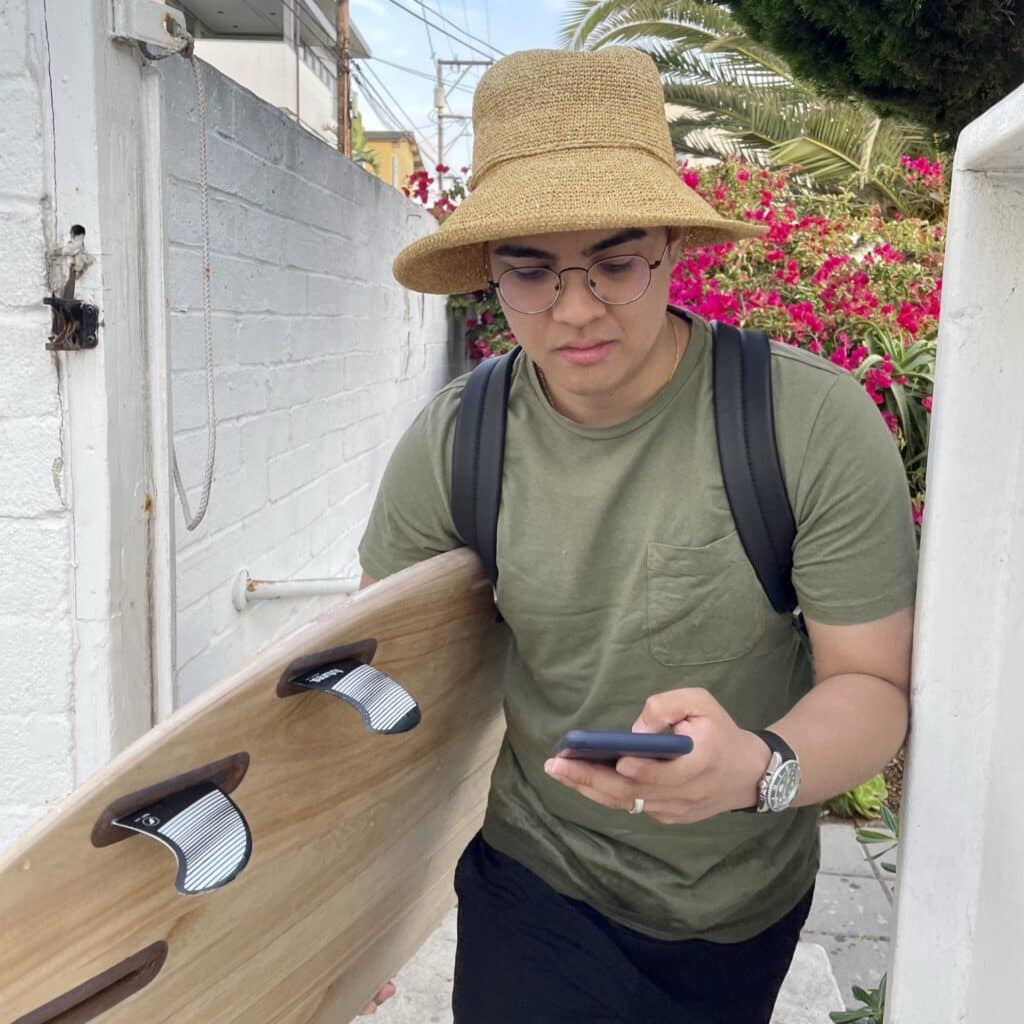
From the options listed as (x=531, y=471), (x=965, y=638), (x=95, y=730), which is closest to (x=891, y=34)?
(x=531, y=471)

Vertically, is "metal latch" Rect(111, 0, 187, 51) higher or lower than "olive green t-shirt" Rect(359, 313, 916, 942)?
higher

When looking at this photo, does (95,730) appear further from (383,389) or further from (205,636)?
(383,389)

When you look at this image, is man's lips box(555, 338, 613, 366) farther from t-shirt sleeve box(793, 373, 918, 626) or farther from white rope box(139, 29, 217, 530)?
white rope box(139, 29, 217, 530)

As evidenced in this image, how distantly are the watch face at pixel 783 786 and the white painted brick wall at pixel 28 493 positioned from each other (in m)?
1.29

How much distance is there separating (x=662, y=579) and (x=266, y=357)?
1.80 meters

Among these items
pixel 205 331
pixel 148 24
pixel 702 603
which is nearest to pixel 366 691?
pixel 702 603

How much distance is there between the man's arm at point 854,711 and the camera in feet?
4.44

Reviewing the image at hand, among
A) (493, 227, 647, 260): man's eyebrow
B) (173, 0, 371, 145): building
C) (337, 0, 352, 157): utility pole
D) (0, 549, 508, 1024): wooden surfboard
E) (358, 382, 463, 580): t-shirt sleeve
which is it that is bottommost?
(0, 549, 508, 1024): wooden surfboard

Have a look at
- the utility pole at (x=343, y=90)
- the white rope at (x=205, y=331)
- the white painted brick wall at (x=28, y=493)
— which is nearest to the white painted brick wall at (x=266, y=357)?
the white rope at (x=205, y=331)

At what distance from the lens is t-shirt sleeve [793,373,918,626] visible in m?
1.40

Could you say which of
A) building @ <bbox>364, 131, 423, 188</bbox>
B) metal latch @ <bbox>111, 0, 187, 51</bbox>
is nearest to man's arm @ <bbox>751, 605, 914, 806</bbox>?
metal latch @ <bbox>111, 0, 187, 51</bbox>

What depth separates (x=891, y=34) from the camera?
3365mm

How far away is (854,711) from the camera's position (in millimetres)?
1362

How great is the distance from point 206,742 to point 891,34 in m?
3.12
